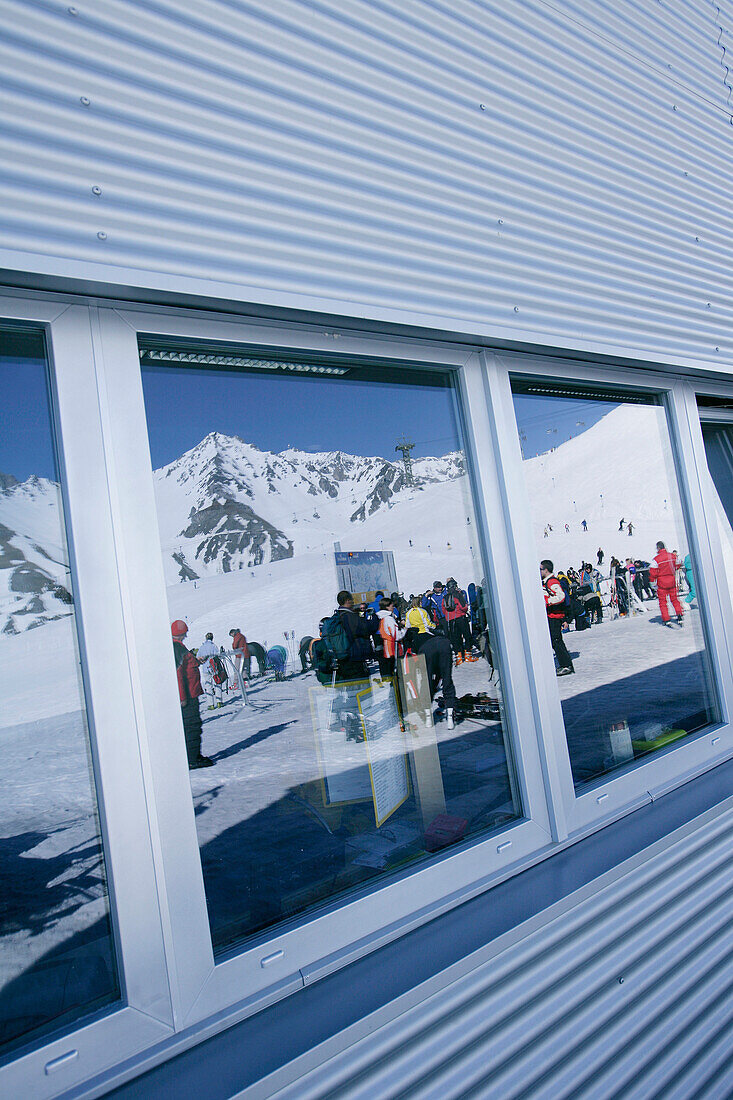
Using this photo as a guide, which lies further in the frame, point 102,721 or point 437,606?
point 437,606

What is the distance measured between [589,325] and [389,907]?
6.10 ft

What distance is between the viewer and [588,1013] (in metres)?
1.79

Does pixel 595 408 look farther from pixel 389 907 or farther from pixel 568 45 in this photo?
pixel 389 907

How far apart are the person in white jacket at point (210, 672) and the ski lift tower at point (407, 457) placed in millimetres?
826

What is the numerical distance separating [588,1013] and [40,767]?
4.90ft

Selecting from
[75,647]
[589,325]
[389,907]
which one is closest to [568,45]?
[589,325]

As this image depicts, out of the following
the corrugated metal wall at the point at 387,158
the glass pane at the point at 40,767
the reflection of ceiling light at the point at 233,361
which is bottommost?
the glass pane at the point at 40,767

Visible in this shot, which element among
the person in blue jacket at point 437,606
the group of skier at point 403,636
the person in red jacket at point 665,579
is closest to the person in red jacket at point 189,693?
the group of skier at point 403,636

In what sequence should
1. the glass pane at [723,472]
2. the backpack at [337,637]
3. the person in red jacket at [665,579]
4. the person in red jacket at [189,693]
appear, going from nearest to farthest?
the person in red jacket at [189,693]
the backpack at [337,637]
the person in red jacket at [665,579]
the glass pane at [723,472]

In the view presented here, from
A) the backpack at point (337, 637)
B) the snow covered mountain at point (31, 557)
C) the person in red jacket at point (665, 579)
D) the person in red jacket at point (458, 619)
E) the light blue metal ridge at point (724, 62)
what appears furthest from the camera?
the light blue metal ridge at point (724, 62)

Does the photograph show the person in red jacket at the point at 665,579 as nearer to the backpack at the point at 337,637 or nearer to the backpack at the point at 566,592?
the backpack at the point at 566,592

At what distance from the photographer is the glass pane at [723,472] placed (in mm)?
3510

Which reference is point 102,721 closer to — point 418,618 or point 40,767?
point 40,767

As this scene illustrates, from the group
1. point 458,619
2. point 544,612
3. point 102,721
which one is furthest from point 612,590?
point 102,721
